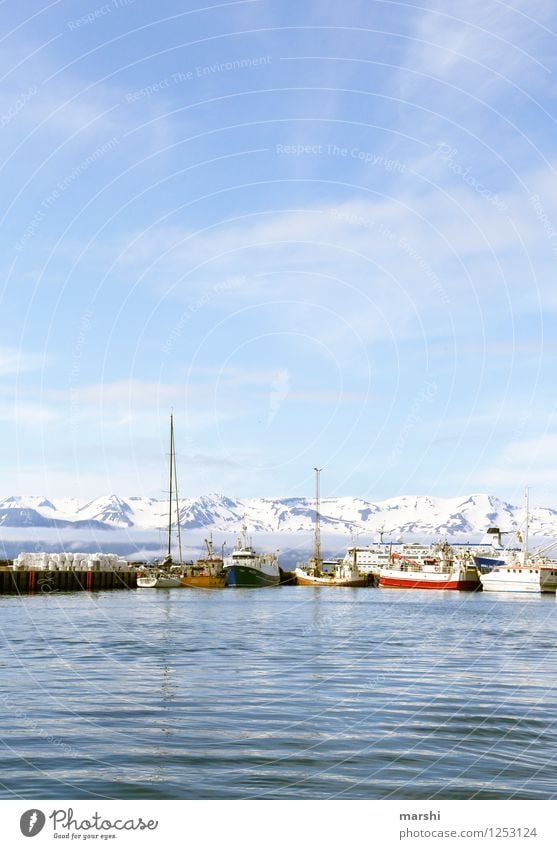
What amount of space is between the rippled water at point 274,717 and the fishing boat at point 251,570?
107560mm

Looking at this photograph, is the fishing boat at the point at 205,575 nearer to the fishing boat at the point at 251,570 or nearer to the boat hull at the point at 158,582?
the fishing boat at the point at 251,570

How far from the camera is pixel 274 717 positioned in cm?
2631

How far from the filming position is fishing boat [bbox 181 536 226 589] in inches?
5866

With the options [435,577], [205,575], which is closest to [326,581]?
[435,577]

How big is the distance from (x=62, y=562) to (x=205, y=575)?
1330 inches

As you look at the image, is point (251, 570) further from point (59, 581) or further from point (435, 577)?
point (59, 581)

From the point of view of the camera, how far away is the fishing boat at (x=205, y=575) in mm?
149000

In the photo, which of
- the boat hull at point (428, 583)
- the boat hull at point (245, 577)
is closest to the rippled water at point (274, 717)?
the boat hull at point (245, 577)

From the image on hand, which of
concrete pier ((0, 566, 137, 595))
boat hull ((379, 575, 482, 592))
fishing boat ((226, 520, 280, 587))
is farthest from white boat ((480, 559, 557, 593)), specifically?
concrete pier ((0, 566, 137, 595))
